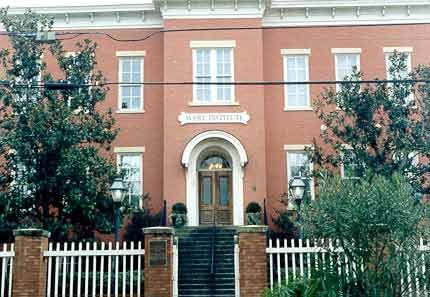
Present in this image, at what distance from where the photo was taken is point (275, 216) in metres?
23.0

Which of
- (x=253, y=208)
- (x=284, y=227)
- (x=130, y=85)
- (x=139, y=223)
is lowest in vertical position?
(x=284, y=227)

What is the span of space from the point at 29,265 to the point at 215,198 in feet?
40.4

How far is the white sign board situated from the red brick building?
0.04m

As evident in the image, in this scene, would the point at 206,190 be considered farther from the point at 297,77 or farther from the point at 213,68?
the point at 297,77

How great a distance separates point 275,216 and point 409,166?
220 inches

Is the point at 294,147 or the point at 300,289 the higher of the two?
the point at 294,147

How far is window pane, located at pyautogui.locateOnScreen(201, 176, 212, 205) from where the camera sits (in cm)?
2378

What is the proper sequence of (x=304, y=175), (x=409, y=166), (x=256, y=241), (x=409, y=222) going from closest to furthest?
(x=409, y=222) → (x=256, y=241) → (x=409, y=166) → (x=304, y=175)

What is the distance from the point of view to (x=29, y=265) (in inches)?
475

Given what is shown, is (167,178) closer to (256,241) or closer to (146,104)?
(146,104)

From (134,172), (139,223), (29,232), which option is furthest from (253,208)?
(29,232)

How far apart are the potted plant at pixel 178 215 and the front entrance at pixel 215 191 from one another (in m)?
1.39

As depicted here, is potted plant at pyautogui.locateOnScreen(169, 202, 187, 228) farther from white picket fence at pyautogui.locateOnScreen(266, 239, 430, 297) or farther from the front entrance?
white picket fence at pyautogui.locateOnScreen(266, 239, 430, 297)

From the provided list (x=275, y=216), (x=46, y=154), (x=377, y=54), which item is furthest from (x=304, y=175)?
(x=46, y=154)
